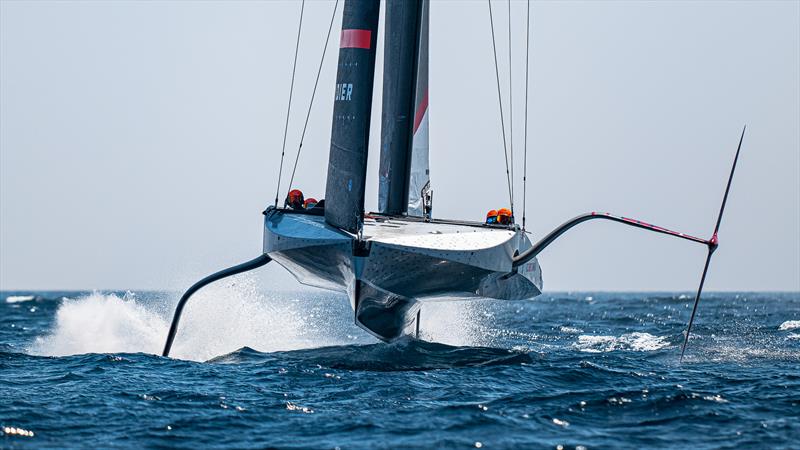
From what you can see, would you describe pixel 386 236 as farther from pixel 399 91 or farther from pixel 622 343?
pixel 622 343

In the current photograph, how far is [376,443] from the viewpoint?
28.8 feet

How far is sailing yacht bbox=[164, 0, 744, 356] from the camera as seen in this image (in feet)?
42.8

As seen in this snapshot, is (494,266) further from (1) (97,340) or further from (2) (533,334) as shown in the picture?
(2) (533,334)

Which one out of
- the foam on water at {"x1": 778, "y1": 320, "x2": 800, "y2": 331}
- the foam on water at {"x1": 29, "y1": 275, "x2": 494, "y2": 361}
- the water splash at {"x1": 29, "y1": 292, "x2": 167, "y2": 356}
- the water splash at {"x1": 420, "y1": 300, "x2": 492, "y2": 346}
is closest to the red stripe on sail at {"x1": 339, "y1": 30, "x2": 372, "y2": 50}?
the foam on water at {"x1": 29, "y1": 275, "x2": 494, "y2": 361}

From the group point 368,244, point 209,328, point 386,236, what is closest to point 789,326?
point 209,328

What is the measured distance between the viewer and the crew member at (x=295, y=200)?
625 inches

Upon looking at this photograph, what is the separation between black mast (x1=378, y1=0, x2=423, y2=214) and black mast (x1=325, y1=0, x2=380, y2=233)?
10.4 feet

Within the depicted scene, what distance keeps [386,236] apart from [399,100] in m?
3.75

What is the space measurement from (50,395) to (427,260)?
4383mm

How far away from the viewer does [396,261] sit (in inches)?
506

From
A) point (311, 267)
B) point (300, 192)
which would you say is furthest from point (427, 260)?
point (300, 192)

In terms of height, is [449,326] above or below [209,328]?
below

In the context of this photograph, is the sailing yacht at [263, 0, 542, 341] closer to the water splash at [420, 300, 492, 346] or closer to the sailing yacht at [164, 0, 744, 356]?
the sailing yacht at [164, 0, 744, 356]

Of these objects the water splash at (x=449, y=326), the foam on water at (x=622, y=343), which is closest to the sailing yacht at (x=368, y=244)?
the foam on water at (x=622, y=343)
